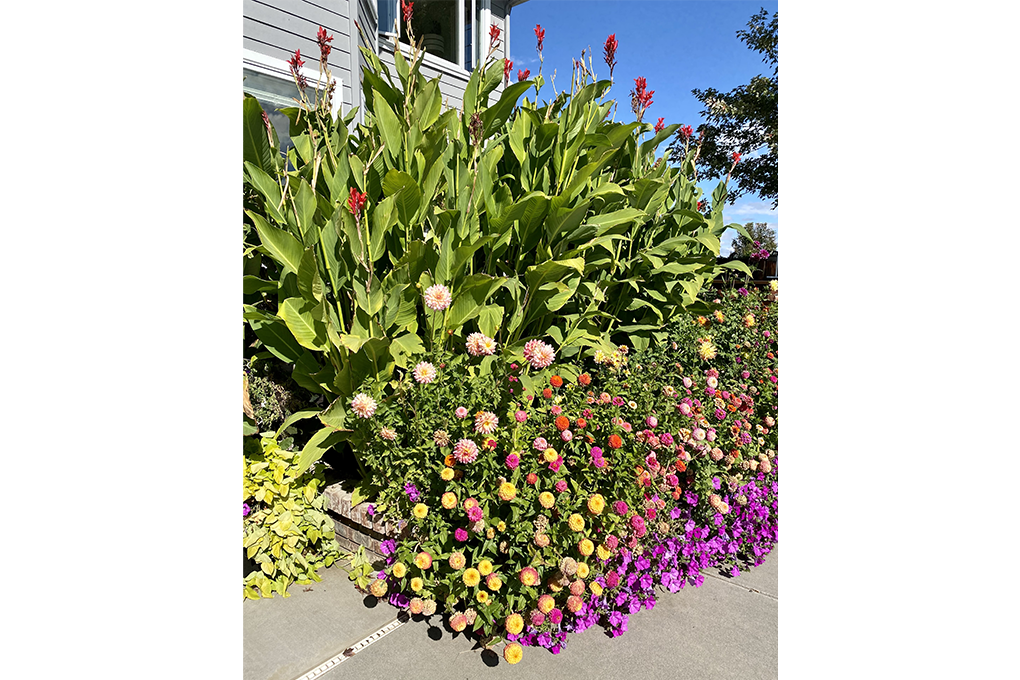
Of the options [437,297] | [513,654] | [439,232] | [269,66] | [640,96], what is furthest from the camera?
[269,66]

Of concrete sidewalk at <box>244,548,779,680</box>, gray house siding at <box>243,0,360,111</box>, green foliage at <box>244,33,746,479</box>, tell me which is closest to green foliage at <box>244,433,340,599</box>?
concrete sidewalk at <box>244,548,779,680</box>

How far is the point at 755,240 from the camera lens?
109 inches

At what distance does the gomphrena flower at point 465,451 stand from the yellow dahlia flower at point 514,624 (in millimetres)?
348

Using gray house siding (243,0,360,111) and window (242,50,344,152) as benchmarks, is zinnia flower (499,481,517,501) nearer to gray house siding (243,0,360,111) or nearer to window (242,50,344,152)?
window (242,50,344,152)

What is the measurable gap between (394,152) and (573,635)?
4.66ft

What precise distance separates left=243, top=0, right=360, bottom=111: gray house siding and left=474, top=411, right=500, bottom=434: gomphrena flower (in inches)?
86.2

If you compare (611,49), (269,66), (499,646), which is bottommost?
(499,646)

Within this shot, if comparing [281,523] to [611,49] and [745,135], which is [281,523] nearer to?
[611,49]

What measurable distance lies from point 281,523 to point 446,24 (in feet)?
14.6

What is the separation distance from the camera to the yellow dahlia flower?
1.15 meters

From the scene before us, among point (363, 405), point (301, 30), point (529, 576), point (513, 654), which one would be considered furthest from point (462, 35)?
point (513, 654)

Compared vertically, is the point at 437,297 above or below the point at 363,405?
above
